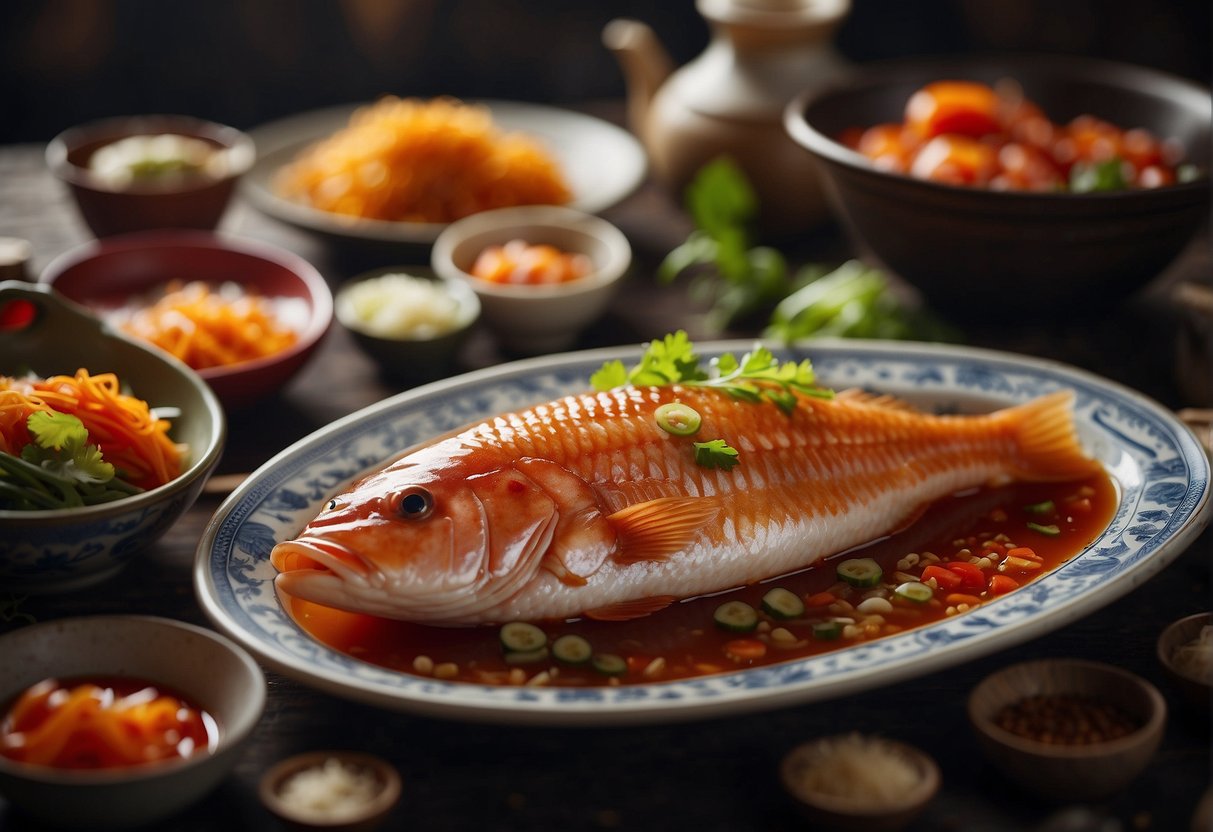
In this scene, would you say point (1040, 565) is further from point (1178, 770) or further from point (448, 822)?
point (448, 822)

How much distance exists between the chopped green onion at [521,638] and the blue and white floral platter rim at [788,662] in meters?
0.15

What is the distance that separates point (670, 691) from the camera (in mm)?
2242

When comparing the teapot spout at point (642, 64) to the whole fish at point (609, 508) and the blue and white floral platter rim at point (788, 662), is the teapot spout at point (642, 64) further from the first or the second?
the whole fish at point (609, 508)

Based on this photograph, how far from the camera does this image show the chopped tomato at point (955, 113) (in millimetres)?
4332

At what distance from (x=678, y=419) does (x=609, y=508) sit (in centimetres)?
28

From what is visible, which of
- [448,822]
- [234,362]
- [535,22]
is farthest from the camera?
[535,22]

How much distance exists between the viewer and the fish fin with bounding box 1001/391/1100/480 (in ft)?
10.2

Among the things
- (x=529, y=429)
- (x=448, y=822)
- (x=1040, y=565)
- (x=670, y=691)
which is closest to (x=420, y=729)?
(x=448, y=822)

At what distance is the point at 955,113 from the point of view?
434cm

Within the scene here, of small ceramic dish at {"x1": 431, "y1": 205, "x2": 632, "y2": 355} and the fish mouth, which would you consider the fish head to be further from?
small ceramic dish at {"x1": 431, "y1": 205, "x2": 632, "y2": 355}

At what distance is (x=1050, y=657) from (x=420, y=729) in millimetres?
1258

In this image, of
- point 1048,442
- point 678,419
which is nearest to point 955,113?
point 1048,442

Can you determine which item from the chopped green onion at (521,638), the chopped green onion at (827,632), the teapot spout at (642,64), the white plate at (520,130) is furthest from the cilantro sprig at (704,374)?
the teapot spout at (642,64)

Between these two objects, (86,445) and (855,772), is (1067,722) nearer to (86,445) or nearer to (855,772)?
(855,772)
